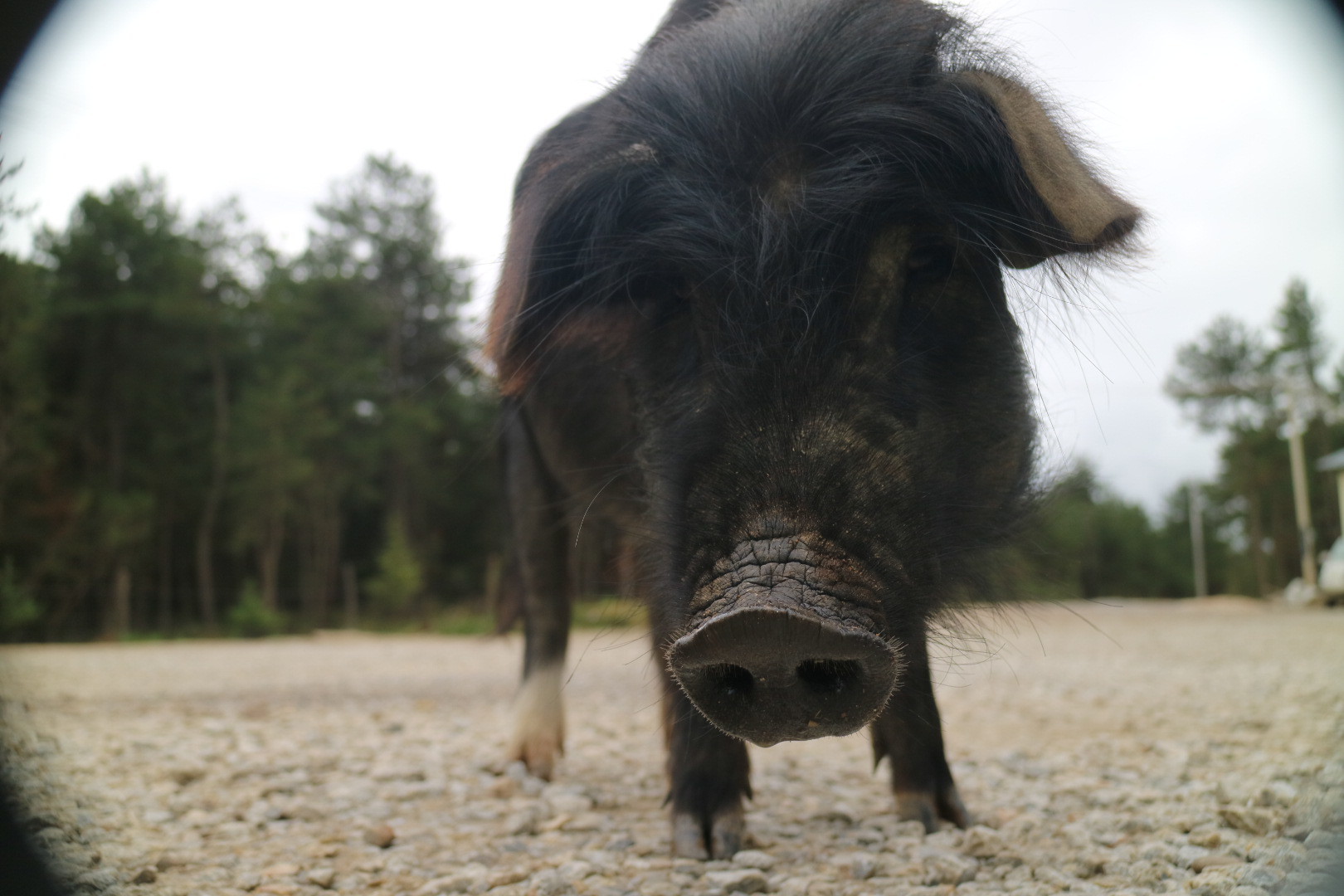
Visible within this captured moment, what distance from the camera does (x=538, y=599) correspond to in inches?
178

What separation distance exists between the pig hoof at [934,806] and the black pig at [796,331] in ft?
0.08

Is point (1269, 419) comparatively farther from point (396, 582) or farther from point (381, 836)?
point (396, 582)

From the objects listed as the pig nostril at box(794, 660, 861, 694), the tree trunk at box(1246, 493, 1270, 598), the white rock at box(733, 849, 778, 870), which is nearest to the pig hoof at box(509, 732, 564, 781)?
the white rock at box(733, 849, 778, 870)

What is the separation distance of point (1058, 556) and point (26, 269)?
3528 mm

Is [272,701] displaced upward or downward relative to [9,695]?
downward

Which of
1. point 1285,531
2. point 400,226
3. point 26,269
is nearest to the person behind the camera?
point 26,269

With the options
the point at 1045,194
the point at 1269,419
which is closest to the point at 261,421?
the point at 1269,419

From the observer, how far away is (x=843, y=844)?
9.33ft

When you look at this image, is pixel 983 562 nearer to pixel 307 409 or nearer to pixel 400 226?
pixel 307 409

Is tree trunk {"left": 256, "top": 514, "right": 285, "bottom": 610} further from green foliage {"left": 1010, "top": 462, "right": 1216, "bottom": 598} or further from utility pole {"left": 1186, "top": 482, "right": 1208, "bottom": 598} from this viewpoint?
green foliage {"left": 1010, "top": 462, "right": 1216, "bottom": 598}

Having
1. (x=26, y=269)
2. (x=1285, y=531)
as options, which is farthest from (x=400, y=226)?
(x=26, y=269)

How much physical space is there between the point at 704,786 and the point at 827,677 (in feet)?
3.83

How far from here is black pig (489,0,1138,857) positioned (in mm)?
1913

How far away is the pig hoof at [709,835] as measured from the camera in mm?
2777
